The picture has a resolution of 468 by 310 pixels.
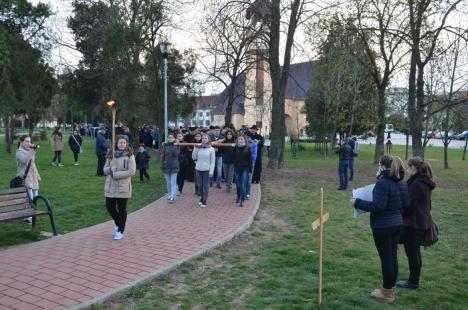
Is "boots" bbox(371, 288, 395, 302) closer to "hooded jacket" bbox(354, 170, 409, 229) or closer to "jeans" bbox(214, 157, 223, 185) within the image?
"hooded jacket" bbox(354, 170, 409, 229)

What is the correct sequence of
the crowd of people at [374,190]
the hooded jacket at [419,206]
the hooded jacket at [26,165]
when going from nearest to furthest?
1. the crowd of people at [374,190]
2. the hooded jacket at [419,206]
3. the hooded jacket at [26,165]

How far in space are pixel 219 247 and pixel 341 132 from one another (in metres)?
32.6

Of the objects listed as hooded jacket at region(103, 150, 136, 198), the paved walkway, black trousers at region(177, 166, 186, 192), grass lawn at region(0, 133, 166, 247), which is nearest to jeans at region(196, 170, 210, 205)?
the paved walkway

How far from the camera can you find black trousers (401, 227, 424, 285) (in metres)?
5.71

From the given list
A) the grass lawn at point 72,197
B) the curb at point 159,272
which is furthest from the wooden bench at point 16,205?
the curb at point 159,272

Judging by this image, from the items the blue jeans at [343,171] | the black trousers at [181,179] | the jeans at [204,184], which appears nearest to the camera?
the jeans at [204,184]

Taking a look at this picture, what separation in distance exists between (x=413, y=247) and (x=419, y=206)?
1.74ft

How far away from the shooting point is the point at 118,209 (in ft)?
25.4

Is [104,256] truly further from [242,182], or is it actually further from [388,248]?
[242,182]

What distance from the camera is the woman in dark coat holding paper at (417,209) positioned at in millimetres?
5660

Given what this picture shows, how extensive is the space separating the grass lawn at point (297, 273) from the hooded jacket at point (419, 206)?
2.82ft

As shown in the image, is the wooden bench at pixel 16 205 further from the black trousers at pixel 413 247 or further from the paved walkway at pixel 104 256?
the black trousers at pixel 413 247

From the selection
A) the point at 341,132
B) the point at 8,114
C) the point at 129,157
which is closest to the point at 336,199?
the point at 129,157

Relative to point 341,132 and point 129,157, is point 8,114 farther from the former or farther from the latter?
point 341,132
